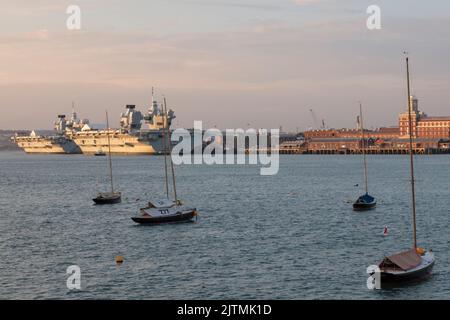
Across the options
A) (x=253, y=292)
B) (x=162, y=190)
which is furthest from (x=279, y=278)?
(x=162, y=190)

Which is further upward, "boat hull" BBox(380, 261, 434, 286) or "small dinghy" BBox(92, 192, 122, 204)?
"boat hull" BBox(380, 261, 434, 286)

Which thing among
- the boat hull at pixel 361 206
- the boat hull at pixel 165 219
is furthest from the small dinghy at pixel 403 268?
the boat hull at pixel 361 206

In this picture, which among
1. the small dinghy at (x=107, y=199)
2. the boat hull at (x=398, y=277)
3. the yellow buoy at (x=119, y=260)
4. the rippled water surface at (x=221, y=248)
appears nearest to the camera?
the boat hull at (x=398, y=277)

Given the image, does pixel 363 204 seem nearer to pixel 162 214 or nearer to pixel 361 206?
pixel 361 206

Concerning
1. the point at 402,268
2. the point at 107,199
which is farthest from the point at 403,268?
the point at 107,199

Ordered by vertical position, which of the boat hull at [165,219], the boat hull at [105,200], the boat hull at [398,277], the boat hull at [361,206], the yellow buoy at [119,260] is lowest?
the boat hull at [361,206]

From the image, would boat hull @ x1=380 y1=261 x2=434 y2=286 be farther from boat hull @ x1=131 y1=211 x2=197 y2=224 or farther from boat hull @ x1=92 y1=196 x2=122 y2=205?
boat hull @ x1=92 y1=196 x2=122 y2=205

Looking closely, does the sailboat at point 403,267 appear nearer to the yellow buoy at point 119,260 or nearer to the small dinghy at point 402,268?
the small dinghy at point 402,268

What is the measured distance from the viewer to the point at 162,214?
48719 mm

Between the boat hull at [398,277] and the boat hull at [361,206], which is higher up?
the boat hull at [398,277]

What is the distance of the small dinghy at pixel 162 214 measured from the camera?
159 ft

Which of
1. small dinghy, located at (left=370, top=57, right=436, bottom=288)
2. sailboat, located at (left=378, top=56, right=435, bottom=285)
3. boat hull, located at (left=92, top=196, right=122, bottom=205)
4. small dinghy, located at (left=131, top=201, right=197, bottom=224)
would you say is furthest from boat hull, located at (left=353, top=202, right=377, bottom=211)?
small dinghy, located at (left=370, top=57, right=436, bottom=288)

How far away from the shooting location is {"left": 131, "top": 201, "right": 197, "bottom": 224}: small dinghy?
48.3 metres
